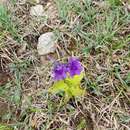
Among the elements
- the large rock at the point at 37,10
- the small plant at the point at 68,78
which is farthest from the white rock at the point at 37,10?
the small plant at the point at 68,78

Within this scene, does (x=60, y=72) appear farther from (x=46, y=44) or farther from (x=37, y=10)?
(x=37, y=10)

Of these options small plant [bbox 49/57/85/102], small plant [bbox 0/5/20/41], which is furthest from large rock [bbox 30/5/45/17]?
small plant [bbox 49/57/85/102]

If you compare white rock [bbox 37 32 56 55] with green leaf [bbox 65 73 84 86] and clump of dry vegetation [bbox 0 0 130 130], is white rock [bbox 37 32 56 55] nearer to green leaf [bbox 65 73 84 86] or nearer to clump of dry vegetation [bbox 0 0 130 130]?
clump of dry vegetation [bbox 0 0 130 130]

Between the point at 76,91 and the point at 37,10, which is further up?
the point at 37,10

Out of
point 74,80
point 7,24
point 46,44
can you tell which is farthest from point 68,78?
point 7,24

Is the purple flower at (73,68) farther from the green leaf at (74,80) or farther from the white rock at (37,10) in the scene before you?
the white rock at (37,10)

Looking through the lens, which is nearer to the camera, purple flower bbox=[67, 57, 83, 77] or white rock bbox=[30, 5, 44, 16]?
purple flower bbox=[67, 57, 83, 77]
